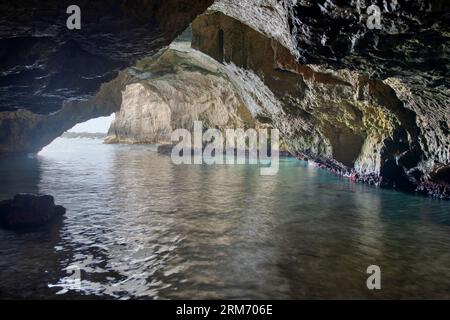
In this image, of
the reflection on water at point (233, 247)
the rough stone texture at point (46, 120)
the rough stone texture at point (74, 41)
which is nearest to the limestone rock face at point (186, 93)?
the rough stone texture at point (46, 120)

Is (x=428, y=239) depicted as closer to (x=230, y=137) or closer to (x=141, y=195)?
(x=141, y=195)

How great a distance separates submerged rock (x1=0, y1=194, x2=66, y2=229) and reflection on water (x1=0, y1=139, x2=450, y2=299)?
663 millimetres

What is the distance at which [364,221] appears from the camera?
9969 millimetres

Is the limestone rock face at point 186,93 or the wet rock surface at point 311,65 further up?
the limestone rock face at point 186,93

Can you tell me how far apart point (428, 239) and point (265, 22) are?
8.22m

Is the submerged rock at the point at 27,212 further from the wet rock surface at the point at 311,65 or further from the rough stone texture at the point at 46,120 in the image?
the rough stone texture at the point at 46,120

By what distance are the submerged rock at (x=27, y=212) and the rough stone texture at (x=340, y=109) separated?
31.2 feet

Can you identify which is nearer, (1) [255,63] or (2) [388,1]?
(2) [388,1]
